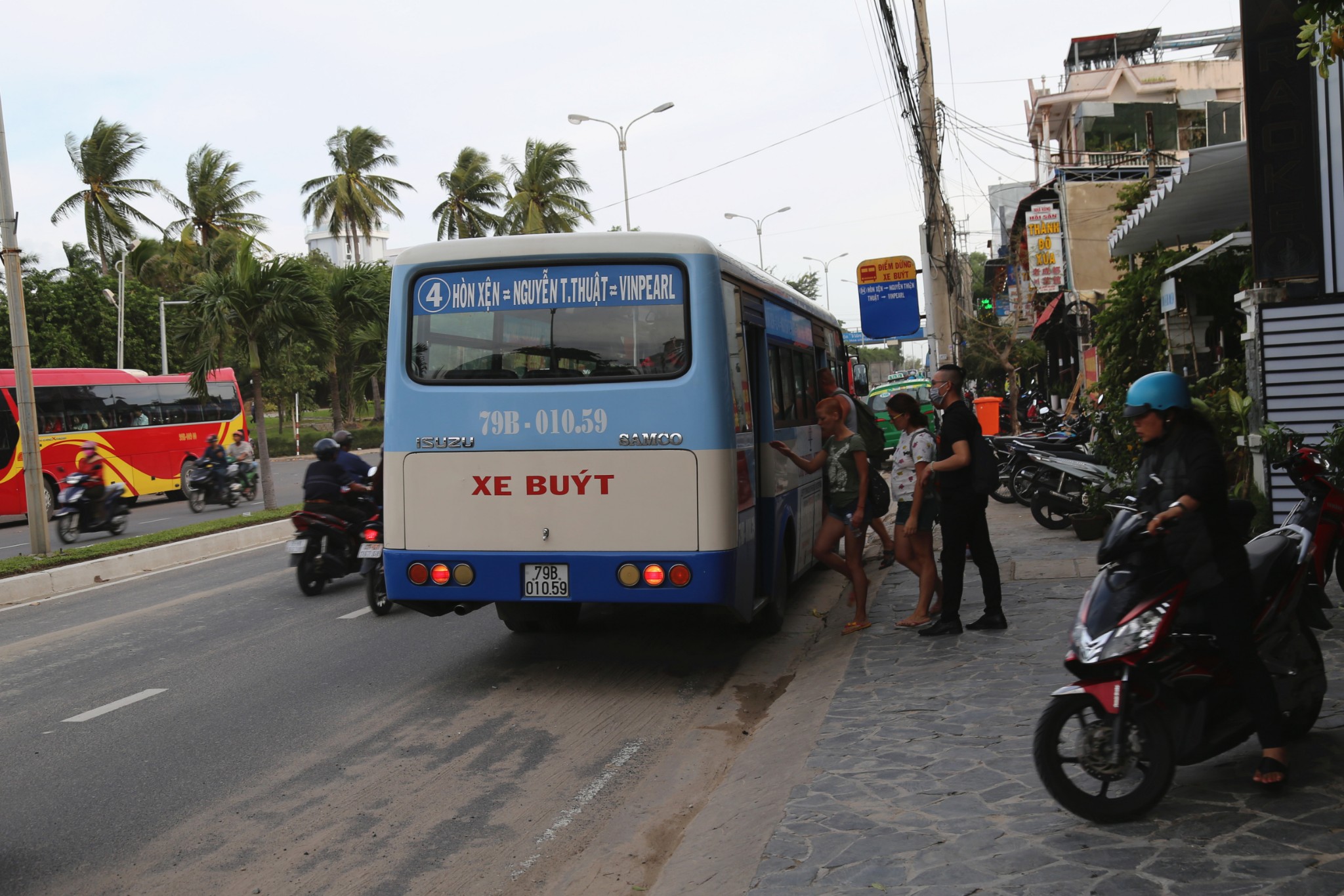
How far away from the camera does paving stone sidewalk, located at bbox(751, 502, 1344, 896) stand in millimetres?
3705

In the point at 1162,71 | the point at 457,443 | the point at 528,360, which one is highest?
the point at 1162,71

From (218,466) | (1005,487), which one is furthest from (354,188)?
(1005,487)

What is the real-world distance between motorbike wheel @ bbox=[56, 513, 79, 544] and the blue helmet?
742 inches

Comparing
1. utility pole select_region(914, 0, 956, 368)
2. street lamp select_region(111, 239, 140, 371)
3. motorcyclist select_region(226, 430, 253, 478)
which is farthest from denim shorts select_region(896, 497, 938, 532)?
street lamp select_region(111, 239, 140, 371)

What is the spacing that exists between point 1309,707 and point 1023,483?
10.4 metres

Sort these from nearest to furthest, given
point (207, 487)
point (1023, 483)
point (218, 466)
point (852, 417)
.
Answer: point (852, 417) < point (1023, 483) < point (207, 487) < point (218, 466)

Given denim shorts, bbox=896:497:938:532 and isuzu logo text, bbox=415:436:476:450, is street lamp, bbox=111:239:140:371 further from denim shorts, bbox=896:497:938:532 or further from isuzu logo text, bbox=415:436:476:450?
denim shorts, bbox=896:497:938:532

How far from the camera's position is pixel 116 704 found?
739 centimetres

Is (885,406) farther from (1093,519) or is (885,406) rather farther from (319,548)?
(319,548)

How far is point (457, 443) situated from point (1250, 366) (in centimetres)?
691

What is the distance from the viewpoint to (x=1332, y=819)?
3.97m

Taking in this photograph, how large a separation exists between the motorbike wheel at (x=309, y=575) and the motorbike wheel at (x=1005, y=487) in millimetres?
8431

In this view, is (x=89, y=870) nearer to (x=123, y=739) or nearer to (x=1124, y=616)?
(x=123, y=739)

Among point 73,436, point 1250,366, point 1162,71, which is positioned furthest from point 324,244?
point 1250,366
